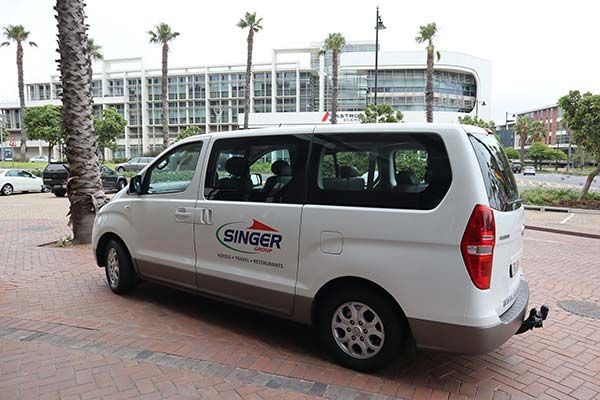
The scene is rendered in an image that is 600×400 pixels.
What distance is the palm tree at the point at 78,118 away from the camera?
857cm

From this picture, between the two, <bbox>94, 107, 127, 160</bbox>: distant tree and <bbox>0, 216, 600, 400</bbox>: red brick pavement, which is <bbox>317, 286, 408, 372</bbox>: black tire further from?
<bbox>94, 107, 127, 160</bbox>: distant tree

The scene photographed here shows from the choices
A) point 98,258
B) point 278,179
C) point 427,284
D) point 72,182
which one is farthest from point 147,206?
point 72,182

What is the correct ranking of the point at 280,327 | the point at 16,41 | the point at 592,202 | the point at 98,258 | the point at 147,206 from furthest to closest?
the point at 16,41
the point at 592,202
the point at 98,258
the point at 147,206
the point at 280,327

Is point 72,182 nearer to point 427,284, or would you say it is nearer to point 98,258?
point 98,258

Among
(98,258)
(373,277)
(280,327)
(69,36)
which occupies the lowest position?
(280,327)

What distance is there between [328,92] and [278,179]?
79206mm

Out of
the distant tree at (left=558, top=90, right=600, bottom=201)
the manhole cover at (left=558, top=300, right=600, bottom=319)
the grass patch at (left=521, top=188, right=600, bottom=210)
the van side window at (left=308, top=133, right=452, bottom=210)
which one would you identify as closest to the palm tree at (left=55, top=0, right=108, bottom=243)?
the van side window at (left=308, top=133, right=452, bottom=210)

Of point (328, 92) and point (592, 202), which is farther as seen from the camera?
point (328, 92)

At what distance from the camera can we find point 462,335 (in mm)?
3135

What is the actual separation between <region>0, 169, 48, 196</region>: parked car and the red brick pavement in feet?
67.4

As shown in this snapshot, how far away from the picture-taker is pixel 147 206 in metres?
5.12

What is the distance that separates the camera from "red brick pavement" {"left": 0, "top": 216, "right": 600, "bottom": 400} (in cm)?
335

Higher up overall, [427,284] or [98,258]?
[427,284]

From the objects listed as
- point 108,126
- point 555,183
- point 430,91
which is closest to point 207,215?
point 430,91
